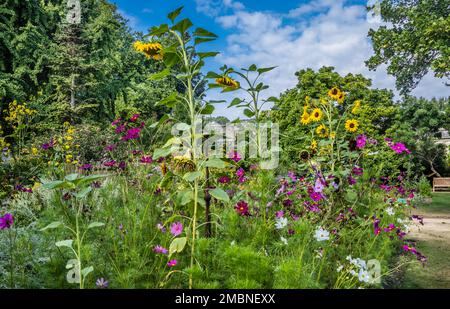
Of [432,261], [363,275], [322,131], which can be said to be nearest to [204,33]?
[363,275]

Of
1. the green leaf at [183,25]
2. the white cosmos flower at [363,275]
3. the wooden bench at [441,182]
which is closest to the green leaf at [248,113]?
the green leaf at [183,25]

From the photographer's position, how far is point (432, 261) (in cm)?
348

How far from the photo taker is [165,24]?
1.98 meters

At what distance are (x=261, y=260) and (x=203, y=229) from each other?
2.77ft

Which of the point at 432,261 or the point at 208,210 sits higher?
the point at 208,210

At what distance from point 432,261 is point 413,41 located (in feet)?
25.2

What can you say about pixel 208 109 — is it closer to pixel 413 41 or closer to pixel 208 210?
pixel 208 210

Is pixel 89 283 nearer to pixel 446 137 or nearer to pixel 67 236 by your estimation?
pixel 67 236

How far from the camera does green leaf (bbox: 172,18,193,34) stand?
1944 millimetres

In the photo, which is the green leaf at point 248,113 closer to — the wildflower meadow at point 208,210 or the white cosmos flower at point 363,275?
the wildflower meadow at point 208,210

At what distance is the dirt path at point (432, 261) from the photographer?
288cm

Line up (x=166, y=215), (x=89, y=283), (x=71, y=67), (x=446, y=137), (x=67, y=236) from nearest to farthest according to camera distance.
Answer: (x=89, y=283) → (x=67, y=236) → (x=166, y=215) → (x=71, y=67) → (x=446, y=137)

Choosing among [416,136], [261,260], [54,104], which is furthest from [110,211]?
[416,136]

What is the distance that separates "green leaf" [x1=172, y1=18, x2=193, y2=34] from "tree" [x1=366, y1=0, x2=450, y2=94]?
7.65 metres
